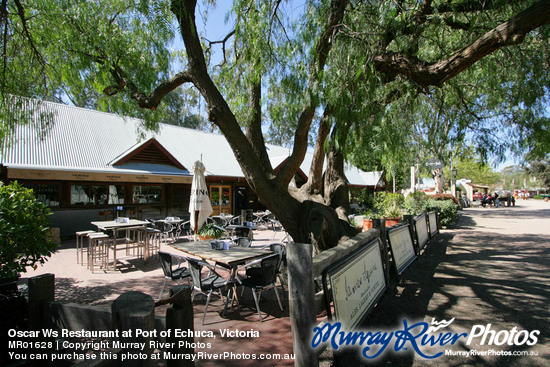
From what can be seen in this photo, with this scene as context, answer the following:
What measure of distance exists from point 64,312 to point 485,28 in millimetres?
7832

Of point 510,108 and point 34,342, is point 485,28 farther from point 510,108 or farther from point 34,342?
point 34,342

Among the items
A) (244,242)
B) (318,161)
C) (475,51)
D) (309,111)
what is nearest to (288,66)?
(309,111)

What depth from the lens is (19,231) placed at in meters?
2.93

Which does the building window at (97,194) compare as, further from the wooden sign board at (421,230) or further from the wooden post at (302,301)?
the wooden post at (302,301)

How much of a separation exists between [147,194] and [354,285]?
12596 millimetres

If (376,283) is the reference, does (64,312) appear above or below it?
above

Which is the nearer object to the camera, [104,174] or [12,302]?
[12,302]

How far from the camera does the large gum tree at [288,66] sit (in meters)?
4.86

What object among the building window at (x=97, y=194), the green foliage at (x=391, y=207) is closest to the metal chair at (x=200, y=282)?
the green foliage at (x=391, y=207)

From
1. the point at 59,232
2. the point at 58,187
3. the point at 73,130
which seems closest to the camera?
the point at 59,232

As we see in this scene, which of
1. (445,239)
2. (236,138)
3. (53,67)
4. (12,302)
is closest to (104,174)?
(53,67)

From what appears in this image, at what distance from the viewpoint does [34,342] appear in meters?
2.12

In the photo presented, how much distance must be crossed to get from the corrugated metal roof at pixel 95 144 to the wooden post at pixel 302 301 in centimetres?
624

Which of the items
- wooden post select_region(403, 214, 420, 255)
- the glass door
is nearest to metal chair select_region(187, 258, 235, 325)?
wooden post select_region(403, 214, 420, 255)
